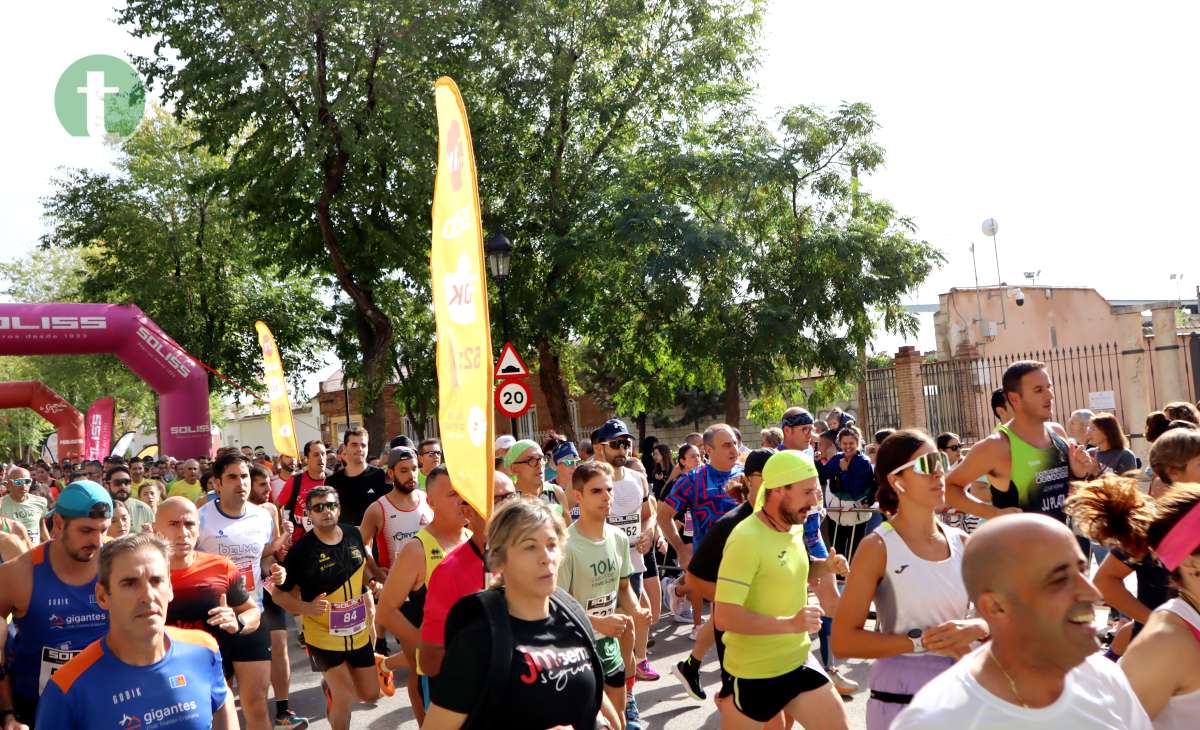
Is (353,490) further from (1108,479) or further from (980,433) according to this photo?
(980,433)

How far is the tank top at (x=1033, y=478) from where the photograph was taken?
6633 millimetres

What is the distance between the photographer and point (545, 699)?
3.61m

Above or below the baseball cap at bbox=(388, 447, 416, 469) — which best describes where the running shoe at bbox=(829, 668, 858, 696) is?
below

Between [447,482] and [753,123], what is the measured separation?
19.8m

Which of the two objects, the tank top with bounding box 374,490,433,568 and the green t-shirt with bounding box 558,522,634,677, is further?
the tank top with bounding box 374,490,433,568

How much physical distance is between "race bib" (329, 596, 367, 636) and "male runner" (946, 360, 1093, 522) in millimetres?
3840

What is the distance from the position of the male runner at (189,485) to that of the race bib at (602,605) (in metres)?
8.79

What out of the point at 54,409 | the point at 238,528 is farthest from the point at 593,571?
the point at 54,409

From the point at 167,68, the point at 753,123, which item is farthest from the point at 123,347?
the point at 753,123

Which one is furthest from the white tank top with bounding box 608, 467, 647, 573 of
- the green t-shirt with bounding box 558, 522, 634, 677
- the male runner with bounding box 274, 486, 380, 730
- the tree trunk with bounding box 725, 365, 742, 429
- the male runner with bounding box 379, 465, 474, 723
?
the tree trunk with bounding box 725, 365, 742, 429

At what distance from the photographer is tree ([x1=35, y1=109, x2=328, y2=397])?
3350 centimetres

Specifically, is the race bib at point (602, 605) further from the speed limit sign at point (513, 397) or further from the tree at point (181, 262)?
the tree at point (181, 262)

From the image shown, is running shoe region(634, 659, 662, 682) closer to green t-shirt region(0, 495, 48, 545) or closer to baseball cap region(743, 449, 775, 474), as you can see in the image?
baseball cap region(743, 449, 775, 474)

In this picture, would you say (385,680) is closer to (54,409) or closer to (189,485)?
(189,485)
